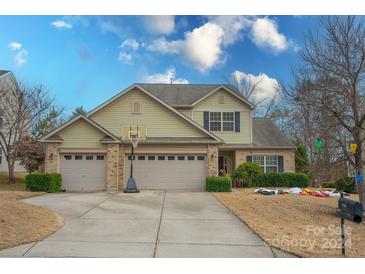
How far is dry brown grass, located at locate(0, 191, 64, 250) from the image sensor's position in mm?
6871

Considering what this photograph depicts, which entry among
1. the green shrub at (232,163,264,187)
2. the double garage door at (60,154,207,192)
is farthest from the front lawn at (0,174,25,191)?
the green shrub at (232,163,264,187)

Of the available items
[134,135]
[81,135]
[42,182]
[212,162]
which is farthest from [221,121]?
[42,182]

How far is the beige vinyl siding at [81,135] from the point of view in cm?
1777

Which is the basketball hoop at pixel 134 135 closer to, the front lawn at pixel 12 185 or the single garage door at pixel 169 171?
the single garage door at pixel 169 171

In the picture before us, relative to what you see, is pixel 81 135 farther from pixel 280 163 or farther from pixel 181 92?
pixel 280 163

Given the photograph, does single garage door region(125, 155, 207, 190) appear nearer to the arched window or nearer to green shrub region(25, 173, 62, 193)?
the arched window

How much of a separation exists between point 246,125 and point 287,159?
3890 millimetres

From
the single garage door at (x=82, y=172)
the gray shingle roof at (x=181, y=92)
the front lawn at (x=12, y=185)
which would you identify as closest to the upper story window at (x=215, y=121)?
the gray shingle roof at (x=181, y=92)

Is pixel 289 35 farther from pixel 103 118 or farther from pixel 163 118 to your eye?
pixel 103 118

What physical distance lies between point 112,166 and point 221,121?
902 centimetres

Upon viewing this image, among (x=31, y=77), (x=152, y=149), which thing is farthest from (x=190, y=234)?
(x=31, y=77)

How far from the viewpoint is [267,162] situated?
23.1 meters

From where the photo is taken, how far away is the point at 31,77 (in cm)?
2675

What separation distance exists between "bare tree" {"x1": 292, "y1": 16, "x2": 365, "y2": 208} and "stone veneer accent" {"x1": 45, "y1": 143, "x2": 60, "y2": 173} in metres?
13.2
